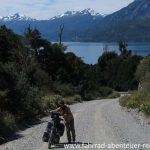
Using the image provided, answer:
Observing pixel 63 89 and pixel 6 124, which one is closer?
pixel 6 124

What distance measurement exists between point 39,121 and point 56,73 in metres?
38.3

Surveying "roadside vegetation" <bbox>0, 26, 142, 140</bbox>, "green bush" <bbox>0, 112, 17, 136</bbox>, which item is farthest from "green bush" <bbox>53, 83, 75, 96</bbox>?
"green bush" <bbox>0, 112, 17, 136</bbox>

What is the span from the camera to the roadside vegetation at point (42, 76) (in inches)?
1176

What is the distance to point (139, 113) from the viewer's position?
34.4 metres

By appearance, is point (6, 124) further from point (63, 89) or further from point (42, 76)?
point (63, 89)

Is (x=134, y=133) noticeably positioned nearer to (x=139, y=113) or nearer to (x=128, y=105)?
(x=139, y=113)

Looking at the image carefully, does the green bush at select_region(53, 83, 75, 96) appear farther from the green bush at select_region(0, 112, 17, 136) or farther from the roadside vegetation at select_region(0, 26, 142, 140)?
the green bush at select_region(0, 112, 17, 136)

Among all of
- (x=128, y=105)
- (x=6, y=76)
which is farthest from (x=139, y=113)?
(x=6, y=76)

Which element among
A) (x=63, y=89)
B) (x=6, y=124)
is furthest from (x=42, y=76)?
(x=6, y=124)

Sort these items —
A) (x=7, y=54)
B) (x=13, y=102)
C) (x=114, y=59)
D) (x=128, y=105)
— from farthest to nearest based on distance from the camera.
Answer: (x=114, y=59) < (x=7, y=54) < (x=128, y=105) < (x=13, y=102)

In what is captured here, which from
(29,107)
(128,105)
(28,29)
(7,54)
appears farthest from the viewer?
(28,29)

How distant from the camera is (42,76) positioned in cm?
5628

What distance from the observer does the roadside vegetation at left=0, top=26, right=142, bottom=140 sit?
29.9 m

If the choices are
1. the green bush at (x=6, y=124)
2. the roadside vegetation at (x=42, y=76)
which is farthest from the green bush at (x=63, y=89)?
the green bush at (x=6, y=124)
